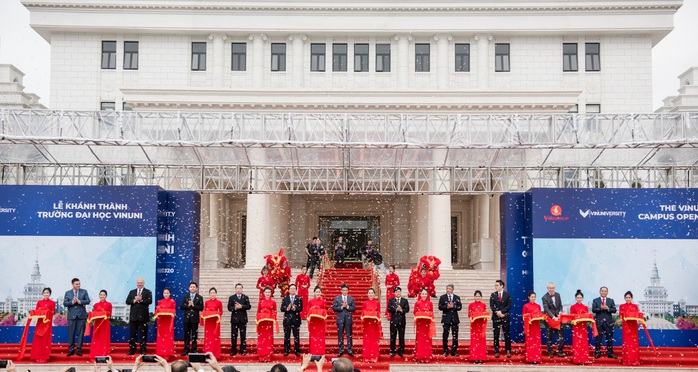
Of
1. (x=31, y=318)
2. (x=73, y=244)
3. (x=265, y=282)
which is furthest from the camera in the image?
(x=265, y=282)

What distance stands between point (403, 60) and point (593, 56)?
860cm

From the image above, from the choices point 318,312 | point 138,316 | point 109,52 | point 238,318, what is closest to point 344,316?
point 318,312

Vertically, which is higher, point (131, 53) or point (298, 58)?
point (131, 53)

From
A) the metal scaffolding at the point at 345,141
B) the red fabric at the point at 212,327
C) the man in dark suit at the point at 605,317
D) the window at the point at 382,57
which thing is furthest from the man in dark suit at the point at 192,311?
the window at the point at 382,57

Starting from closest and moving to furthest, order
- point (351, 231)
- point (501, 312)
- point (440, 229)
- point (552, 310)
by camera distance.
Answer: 1. point (501, 312)
2. point (552, 310)
3. point (440, 229)
4. point (351, 231)

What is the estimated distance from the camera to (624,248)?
771 inches

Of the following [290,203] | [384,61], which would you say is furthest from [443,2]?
[290,203]

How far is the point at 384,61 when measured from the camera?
3859 cm

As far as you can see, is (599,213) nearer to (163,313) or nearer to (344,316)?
(344,316)

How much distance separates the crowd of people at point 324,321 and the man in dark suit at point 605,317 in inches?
0.9

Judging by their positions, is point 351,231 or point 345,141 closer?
point 345,141

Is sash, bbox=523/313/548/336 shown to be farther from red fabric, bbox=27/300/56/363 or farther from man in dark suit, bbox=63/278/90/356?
red fabric, bbox=27/300/56/363

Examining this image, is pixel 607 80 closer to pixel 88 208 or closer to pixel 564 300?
pixel 564 300

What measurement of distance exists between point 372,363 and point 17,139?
8777 millimetres
